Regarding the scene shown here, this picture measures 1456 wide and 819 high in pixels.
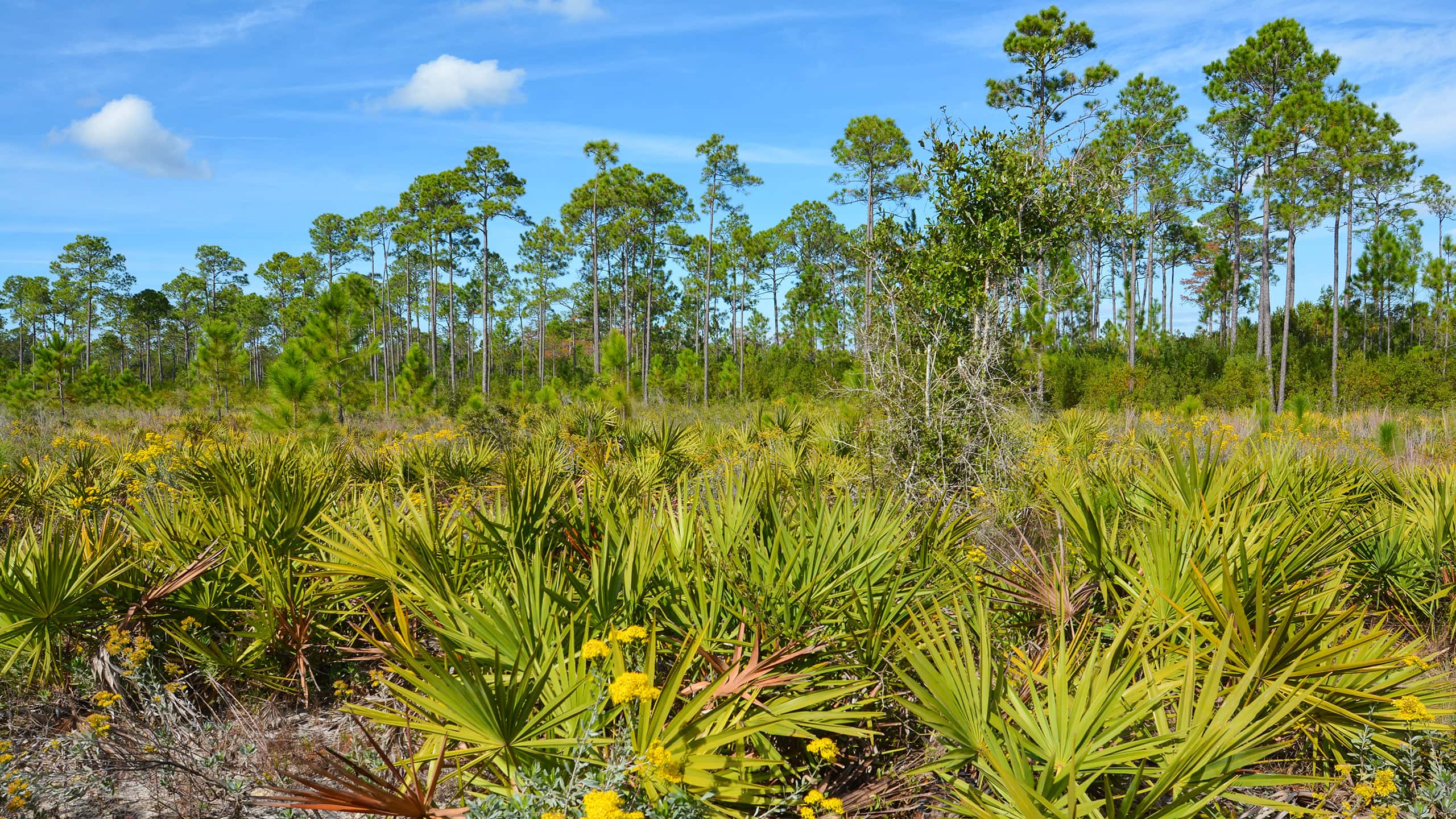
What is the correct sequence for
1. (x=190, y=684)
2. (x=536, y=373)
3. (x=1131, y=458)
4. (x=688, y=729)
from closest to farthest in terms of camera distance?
(x=688, y=729), (x=190, y=684), (x=1131, y=458), (x=536, y=373)

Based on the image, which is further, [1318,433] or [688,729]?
[1318,433]

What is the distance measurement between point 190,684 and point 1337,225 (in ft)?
114

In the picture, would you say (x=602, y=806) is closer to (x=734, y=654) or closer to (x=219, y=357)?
(x=734, y=654)

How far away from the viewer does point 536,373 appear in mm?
57875

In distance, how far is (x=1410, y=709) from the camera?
225 cm

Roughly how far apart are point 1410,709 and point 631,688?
2391 mm

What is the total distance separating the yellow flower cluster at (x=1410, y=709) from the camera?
2.23 metres

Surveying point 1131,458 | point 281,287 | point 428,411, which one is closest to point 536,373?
point 281,287

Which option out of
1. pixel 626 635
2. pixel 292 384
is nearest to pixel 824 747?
pixel 626 635

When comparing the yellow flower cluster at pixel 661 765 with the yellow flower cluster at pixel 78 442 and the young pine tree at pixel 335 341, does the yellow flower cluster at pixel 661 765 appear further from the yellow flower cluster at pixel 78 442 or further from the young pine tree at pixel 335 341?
the young pine tree at pixel 335 341

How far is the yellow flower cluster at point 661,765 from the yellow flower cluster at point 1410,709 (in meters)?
2.22

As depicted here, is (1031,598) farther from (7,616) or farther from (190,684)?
(7,616)

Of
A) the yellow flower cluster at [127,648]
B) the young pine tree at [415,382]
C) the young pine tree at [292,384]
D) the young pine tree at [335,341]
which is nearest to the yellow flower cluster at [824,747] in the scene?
the yellow flower cluster at [127,648]

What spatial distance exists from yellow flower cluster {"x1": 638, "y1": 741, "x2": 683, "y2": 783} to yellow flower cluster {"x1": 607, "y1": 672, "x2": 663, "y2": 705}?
0.12 m
